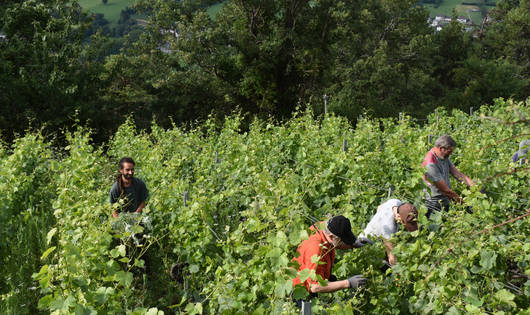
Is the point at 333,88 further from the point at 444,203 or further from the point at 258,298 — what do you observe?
the point at 258,298

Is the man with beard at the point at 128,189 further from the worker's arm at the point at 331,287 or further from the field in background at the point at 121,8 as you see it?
the field in background at the point at 121,8

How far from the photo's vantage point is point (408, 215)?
381 centimetres

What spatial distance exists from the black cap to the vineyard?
9.0 inches

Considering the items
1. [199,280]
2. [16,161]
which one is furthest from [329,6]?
[199,280]

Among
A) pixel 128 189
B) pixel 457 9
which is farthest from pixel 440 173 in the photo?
pixel 457 9

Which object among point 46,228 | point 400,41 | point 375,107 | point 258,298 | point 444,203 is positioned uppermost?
point 258,298

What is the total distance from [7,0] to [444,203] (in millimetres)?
17267

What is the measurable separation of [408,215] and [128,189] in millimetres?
2857

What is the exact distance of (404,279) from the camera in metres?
3.38

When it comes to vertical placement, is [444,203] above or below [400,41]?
above

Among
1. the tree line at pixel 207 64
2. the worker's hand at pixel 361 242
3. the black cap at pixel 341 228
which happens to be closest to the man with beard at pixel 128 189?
the worker's hand at pixel 361 242

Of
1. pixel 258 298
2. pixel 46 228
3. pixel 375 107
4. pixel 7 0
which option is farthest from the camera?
pixel 375 107

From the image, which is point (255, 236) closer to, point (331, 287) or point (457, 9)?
point (331, 287)

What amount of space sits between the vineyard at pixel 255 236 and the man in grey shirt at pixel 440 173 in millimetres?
142
